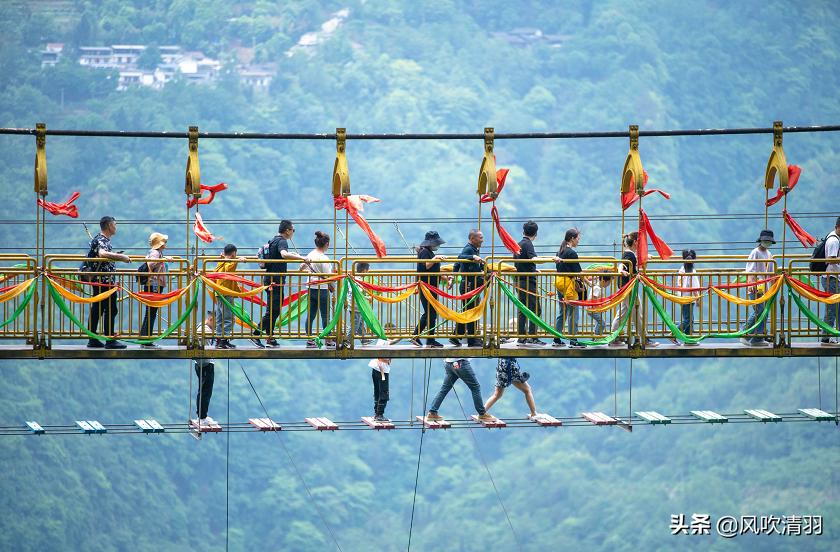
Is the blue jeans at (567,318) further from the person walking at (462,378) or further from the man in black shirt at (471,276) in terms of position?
the person walking at (462,378)

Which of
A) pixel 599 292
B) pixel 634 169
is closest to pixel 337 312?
pixel 599 292

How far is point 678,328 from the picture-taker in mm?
21500

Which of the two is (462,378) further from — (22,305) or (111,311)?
(22,305)

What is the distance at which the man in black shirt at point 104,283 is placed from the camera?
20906 millimetres

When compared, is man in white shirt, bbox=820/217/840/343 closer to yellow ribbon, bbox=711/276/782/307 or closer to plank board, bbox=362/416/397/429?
yellow ribbon, bbox=711/276/782/307

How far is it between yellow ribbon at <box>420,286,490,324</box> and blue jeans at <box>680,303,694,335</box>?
2814mm

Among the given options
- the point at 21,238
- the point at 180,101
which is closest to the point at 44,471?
the point at 21,238

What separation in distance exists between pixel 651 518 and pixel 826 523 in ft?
24.3

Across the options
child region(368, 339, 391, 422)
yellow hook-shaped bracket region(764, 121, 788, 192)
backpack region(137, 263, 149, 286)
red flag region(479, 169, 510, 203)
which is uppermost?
yellow hook-shaped bracket region(764, 121, 788, 192)

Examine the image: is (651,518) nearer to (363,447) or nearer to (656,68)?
(363,447)

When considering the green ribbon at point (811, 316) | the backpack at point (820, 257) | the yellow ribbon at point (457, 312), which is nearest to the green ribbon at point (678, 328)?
the green ribbon at point (811, 316)

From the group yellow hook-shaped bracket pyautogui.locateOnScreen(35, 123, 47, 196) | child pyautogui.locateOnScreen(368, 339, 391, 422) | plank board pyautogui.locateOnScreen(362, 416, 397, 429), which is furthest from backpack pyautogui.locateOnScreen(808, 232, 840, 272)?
yellow hook-shaped bracket pyautogui.locateOnScreen(35, 123, 47, 196)

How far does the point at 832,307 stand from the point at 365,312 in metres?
6.38

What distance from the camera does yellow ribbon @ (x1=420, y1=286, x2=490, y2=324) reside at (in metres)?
21.1
